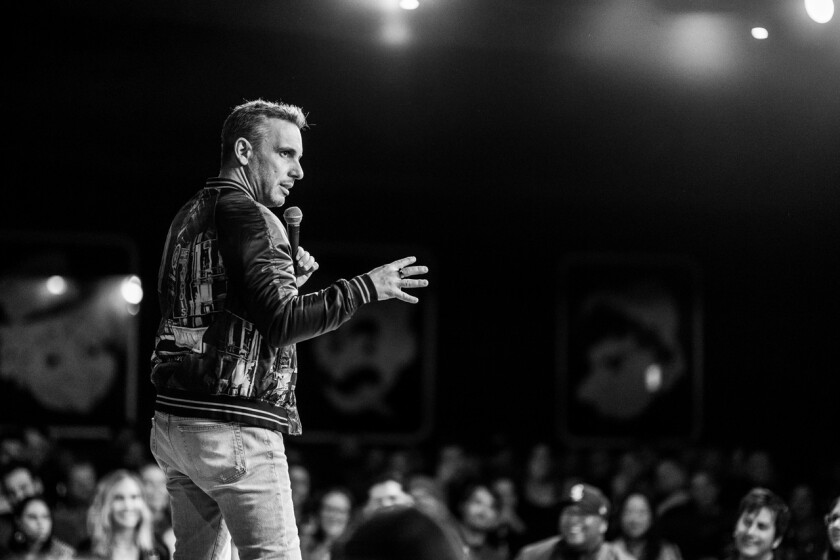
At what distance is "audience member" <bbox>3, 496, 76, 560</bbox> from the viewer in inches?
231

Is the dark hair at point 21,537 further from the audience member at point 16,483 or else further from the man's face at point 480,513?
the man's face at point 480,513

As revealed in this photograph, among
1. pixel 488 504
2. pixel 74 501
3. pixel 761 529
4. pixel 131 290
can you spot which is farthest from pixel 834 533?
pixel 131 290

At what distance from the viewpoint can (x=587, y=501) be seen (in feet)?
18.5

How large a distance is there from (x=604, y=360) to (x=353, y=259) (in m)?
Result: 2.33

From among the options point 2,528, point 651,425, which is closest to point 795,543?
point 651,425

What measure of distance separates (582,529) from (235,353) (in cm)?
359

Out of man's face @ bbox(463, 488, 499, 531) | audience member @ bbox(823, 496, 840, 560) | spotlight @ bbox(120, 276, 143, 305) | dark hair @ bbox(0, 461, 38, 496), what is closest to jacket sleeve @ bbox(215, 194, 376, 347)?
audience member @ bbox(823, 496, 840, 560)

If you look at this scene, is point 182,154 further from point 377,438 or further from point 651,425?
point 651,425

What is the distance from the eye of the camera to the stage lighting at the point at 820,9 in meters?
6.15

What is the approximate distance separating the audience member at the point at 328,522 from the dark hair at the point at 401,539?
5015mm

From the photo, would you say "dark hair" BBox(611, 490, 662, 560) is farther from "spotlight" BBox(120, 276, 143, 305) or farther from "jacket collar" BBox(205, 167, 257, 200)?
"spotlight" BBox(120, 276, 143, 305)

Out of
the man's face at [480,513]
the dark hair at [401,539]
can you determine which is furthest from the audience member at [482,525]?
the dark hair at [401,539]

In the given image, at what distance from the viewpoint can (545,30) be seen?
21.8ft

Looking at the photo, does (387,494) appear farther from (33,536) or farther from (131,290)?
(131,290)
